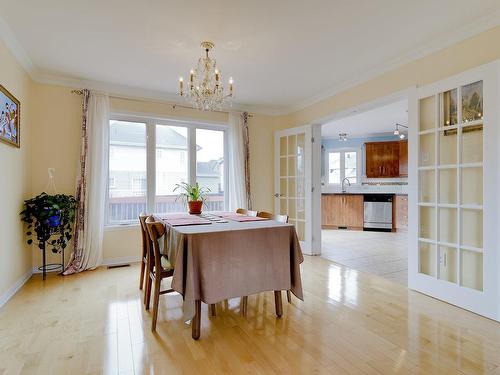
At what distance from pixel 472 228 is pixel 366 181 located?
213 inches

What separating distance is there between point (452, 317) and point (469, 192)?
3.64 feet

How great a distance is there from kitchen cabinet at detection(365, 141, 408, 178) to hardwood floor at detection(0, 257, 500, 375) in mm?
4998

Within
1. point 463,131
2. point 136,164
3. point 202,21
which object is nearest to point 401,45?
point 463,131

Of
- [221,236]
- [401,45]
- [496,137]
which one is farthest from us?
[401,45]

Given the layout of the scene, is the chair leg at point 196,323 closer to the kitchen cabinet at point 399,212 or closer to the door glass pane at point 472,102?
the door glass pane at point 472,102

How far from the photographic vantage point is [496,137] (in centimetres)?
234

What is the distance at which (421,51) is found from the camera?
9.70 ft

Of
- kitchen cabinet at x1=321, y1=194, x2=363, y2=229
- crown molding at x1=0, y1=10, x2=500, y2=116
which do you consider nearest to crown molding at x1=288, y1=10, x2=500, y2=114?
crown molding at x1=0, y1=10, x2=500, y2=116

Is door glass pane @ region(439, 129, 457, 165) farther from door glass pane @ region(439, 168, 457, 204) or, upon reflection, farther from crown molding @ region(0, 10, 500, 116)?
crown molding @ region(0, 10, 500, 116)

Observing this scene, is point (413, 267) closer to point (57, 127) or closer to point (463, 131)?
point (463, 131)

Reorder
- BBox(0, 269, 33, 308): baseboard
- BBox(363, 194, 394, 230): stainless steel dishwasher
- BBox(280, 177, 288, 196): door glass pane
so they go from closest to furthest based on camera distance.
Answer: BBox(0, 269, 33, 308): baseboard < BBox(280, 177, 288, 196): door glass pane < BBox(363, 194, 394, 230): stainless steel dishwasher

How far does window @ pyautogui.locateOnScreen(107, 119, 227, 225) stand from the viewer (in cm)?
421

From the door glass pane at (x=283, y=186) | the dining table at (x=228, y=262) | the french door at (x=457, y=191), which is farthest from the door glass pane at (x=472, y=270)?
the door glass pane at (x=283, y=186)

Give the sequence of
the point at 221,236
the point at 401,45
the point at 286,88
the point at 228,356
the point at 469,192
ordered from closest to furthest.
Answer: the point at 228,356
the point at 221,236
the point at 469,192
the point at 401,45
the point at 286,88
